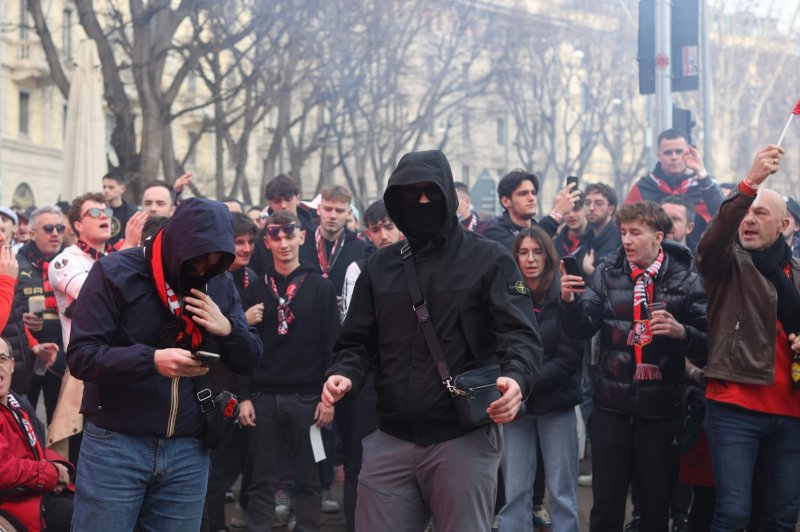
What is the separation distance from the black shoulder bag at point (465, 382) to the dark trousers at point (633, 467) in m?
2.23

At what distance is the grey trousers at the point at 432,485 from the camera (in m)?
A: 4.28

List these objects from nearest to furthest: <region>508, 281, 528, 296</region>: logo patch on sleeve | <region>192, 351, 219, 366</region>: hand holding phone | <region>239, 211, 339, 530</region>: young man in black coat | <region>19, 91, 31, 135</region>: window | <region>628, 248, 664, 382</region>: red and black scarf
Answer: <region>192, 351, 219, 366</region>: hand holding phone, <region>508, 281, 528, 296</region>: logo patch on sleeve, <region>628, 248, 664, 382</region>: red and black scarf, <region>239, 211, 339, 530</region>: young man in black coat, <region>19, 91, 31, 135</region>: window

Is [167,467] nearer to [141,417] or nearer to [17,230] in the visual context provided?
[141,417]

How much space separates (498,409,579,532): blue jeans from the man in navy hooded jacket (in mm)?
2503

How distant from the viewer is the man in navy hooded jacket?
4.36 meters

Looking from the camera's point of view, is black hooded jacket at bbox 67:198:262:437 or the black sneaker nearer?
black hooded jacket at bbox 67:198:262:437

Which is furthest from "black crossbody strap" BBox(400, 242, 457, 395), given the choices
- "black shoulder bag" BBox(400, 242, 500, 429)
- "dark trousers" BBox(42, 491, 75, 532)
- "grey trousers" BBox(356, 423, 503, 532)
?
"dark trousers" BBox(42, 491, 75, 532)

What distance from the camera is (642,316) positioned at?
625cm

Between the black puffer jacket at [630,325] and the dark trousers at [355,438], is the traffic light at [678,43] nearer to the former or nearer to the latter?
the black puffer jacket at [630,325]

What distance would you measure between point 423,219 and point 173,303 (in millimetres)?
1069

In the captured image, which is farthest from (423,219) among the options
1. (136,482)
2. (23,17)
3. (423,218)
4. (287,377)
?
(23,17)

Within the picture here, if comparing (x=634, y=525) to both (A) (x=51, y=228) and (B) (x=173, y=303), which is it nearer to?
(B) (x=173, y=303)

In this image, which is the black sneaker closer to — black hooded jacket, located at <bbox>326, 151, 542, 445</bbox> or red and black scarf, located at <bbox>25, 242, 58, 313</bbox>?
black hooded jacket, located at <bbox>326, 151, 542, 445</bbox>

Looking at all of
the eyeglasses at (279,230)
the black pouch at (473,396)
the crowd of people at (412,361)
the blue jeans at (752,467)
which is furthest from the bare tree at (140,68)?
the black pouch at (473,396)
